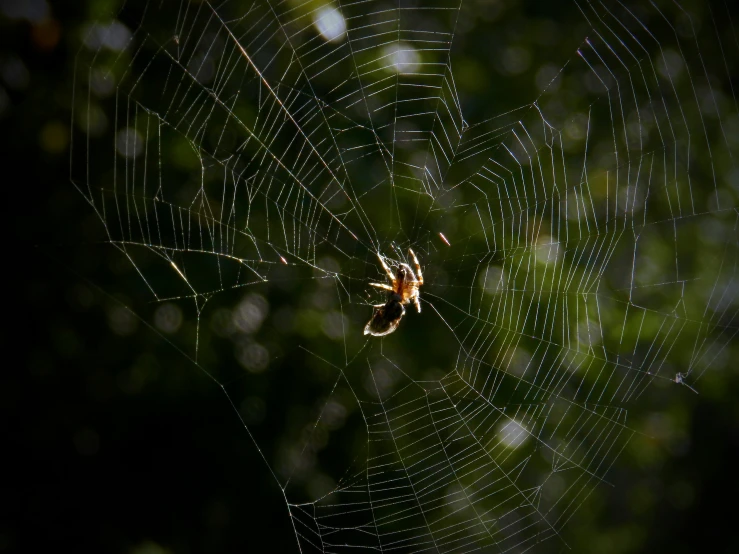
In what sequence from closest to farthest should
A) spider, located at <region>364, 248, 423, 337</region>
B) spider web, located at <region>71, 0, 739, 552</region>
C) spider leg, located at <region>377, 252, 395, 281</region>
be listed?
spider, located at <region>364, 248, 423, 337</region> < spider leg, located at <region>377, 252, 395, 281</region> < spider web, located at <region>71, 0, 739, 552</region>

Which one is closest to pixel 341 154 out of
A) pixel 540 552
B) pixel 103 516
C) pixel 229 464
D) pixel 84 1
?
pixel 84 1

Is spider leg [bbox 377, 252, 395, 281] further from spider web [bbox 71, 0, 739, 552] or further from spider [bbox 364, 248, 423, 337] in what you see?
spider web [bbox 71, 0, 739, 552]

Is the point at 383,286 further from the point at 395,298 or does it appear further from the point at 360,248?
the point at 360,248

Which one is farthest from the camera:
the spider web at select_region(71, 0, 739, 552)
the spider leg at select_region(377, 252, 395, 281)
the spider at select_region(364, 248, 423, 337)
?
the spider web at select_region(71, 0, 739, 552)

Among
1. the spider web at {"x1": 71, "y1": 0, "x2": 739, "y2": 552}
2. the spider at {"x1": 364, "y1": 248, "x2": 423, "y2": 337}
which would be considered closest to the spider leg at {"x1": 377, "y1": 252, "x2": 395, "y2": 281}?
the spider at {"x1": 364, "y1": 248, "x2": 423, "y2": 337}

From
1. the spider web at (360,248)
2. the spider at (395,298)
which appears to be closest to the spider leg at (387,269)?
the spider at (395,298)

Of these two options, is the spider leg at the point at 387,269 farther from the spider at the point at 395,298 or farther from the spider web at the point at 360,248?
the spider web at the point at 360,248
